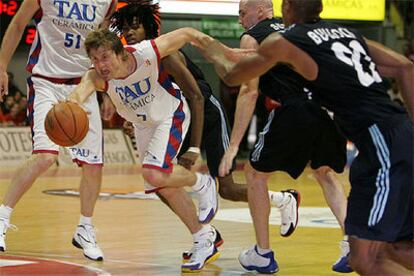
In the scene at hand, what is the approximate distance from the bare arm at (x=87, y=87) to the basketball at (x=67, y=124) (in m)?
0.08

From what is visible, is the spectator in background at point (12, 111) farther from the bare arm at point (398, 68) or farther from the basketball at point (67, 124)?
the bare arm at point (398, 68)

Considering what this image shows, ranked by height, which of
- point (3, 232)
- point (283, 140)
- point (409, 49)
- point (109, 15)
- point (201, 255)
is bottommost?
point (409, 49)

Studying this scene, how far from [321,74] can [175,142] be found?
1.87m

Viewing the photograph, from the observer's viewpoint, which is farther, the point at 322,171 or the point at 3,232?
the point at 3,232

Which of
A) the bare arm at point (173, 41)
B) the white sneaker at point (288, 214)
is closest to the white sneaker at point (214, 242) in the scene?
the white sneaker at point (288, 214)

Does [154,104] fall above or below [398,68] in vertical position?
below

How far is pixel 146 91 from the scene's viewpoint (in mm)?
7020

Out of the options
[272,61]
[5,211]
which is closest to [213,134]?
[5,211]

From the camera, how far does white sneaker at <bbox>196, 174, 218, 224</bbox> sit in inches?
292

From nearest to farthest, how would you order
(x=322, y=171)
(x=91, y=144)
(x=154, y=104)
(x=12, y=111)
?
(x=154, y=104), (x=322, y=171), (x=91, y=144), (x=12, y=111)

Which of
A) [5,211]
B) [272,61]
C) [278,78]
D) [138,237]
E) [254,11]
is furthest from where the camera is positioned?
[138,237]

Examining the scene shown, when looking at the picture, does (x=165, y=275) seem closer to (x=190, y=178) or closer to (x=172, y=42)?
(x=190, y=178)

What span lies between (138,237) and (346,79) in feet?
12.0

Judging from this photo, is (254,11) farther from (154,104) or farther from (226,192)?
(226,192)
